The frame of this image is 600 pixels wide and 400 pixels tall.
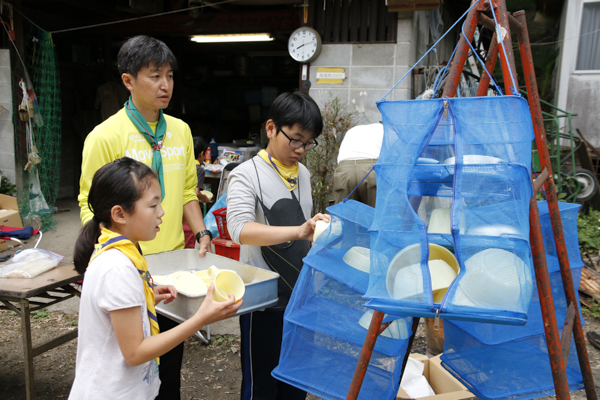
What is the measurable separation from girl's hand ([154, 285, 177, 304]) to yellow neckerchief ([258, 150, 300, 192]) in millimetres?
725

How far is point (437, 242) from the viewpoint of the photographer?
1653mm

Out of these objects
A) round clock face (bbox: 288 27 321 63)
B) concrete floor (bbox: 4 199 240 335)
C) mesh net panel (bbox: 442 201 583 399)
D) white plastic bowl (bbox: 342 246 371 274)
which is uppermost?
round clock face (bbox: 288 27 321 63)

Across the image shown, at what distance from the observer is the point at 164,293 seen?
1.71 m

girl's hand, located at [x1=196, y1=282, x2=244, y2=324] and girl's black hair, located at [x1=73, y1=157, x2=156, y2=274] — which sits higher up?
girl's black hair, located at [x1=73, y1=157, x2=156, y2=274]

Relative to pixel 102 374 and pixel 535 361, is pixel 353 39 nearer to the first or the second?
pixel 535 361

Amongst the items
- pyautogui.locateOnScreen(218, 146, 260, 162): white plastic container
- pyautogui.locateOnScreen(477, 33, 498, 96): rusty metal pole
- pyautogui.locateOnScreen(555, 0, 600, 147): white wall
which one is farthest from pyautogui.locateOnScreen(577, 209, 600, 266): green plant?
pyautogui.locateOnScreen(218, 146, 260, 162): white plastic container

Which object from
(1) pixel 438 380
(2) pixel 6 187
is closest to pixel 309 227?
(1) pixel 438 380

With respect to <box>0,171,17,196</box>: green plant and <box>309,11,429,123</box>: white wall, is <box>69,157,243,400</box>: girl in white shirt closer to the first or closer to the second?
<box>309,11,429,123</box>: white wall

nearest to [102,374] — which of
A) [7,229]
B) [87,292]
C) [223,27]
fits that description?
[87,292]

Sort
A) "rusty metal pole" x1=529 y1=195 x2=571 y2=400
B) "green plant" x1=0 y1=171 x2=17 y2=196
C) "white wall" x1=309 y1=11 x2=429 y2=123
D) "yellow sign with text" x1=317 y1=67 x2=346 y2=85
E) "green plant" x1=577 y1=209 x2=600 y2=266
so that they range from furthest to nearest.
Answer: "green plant" x1=0 y1=171 x2=17 y2=196 → "yellow sign with text" x1=317 y1=67 x2=346 y2=85 → "white wall" x1=309 y1=11 x2=429 y2=123 → "green plant" x1=577 y1=209 x2=600 y2=266 → "rusty metal pole" x1=529 y1=195 x2=571 y2=400

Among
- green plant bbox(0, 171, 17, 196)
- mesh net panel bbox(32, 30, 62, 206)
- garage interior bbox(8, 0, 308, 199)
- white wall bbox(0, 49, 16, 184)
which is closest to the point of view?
white wall bbox(0, 49, 16, 184)

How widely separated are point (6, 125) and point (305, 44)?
4.54 metres

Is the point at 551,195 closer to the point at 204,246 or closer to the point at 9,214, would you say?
the point at 204,246

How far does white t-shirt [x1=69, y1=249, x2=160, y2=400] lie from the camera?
1.40 m
